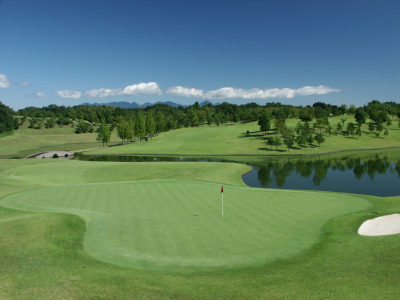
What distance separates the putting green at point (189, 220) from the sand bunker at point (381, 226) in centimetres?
199

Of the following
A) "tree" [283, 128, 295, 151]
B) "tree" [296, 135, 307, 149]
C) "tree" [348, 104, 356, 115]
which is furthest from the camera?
"tree" [348, 104, 356, 115]

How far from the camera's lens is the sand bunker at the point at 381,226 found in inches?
503

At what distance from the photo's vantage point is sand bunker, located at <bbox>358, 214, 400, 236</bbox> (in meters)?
12.8

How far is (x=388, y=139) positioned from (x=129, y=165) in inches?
3583

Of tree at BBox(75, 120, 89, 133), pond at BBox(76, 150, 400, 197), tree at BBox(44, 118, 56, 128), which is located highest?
tree at BBox(44, 118, 56, 128)

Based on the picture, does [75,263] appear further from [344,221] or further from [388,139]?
[388,139]

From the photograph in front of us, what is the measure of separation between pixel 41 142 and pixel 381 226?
122223 mm

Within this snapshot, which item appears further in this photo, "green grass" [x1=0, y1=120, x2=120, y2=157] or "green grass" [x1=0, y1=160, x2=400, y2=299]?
"green grass" [x1=0, y1=120, x2=120, y2=157]

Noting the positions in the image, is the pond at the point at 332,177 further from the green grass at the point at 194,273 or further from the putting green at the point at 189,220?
the green grass at the point at 194,273

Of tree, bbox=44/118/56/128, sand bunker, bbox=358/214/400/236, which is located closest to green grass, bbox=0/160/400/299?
sand bunker, bbox=358/214/400/236

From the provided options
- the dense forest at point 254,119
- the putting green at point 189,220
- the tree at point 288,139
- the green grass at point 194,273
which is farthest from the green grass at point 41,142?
the green grass at point 194,273

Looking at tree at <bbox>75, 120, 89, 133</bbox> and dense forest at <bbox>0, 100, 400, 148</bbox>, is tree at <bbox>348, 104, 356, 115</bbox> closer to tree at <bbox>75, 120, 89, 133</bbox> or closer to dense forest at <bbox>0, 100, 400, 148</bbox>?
dense forest at <bbox>0, 100, 400, 148</bbox>

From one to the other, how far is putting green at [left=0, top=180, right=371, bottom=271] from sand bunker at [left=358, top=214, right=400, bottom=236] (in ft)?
6.53

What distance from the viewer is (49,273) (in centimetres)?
868
